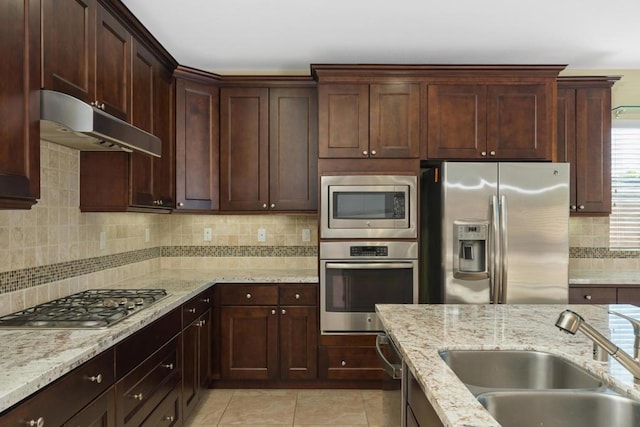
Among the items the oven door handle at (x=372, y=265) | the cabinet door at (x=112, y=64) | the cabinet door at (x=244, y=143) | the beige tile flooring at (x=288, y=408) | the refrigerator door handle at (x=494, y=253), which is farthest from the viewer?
the cabinet door at (x=244, y=143)

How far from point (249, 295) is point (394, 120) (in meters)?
1.67

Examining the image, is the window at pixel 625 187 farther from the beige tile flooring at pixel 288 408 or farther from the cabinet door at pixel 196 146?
the cabinet door at pixel 196 146

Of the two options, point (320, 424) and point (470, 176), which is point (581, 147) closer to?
point (470, 176)

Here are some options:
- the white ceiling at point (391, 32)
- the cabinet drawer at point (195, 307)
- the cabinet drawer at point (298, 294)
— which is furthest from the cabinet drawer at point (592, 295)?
the cabinet drawer at point (195, 307)

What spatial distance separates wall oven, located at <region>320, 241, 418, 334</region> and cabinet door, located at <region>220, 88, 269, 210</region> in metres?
0.78

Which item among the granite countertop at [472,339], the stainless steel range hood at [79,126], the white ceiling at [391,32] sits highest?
the white ceiling at [391,32]

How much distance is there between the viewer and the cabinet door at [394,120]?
3381mm

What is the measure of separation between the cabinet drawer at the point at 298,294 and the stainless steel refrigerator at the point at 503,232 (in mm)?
929

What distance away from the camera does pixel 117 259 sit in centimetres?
310

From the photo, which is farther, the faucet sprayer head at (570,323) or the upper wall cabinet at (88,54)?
the upper wall cabinet at (88,54)

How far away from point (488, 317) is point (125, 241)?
96.2 inches

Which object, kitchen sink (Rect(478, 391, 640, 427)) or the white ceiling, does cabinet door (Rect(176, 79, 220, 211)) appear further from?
kitchen sink (Rect(478, 391, 640, 427))

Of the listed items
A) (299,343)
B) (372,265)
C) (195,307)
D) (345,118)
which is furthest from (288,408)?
(345,118)

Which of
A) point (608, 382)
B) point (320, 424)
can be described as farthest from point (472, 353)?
point (320, 424)
